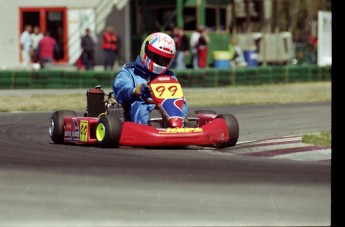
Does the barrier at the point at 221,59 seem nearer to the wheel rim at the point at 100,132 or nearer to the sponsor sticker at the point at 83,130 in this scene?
the sponsor sticker at the point at 83,130

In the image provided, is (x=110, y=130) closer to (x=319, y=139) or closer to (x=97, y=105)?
(x=97, y=105)

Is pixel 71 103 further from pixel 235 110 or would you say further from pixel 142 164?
pixel 142 164

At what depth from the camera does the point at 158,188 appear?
7.84 m

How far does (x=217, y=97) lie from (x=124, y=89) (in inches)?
385

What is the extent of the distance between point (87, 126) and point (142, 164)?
1.87 meters

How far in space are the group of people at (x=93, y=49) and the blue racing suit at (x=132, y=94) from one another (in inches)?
652

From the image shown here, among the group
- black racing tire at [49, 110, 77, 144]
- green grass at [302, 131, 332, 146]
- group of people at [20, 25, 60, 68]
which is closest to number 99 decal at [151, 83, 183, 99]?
black racing tire at [49, 110, 77, 144]

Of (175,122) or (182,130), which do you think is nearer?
(182,130)

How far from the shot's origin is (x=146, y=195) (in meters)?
7.64

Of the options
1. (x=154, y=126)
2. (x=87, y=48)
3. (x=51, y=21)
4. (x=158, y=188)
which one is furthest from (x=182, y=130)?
(x=51, y=21)

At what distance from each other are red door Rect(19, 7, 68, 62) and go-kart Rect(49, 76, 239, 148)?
20.4 m

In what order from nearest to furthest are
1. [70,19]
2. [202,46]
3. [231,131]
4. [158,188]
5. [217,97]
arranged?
[158,188] → [231,131] → [217,97] → [202,46] → [70,19]

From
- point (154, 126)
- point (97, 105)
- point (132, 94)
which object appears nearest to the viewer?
point (154, 126)

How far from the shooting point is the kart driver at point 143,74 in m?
10.9
